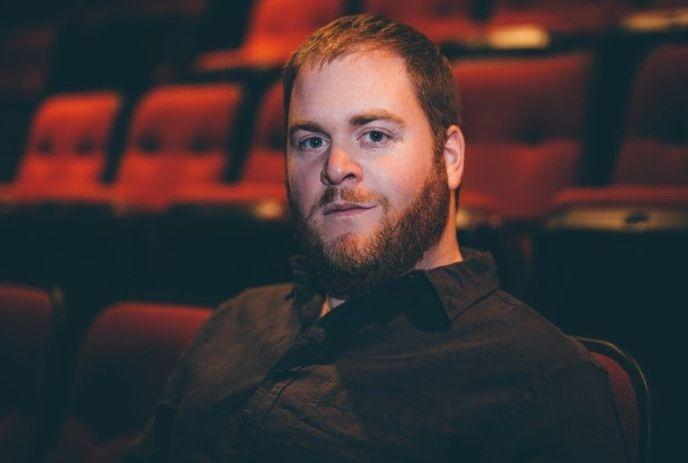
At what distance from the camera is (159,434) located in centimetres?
42

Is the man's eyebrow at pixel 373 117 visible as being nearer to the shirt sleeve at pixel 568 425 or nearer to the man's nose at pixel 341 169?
the man's nose at pixel 341 169

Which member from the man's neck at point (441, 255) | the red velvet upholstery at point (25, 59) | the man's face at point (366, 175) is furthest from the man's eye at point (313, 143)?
the red velvet upholstery at point (25, 59)

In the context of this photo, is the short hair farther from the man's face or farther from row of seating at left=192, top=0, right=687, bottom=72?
row of seating at left=192, top=0, right=687, bottom=72

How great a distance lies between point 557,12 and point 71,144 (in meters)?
0.87

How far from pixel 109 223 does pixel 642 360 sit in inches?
19.9

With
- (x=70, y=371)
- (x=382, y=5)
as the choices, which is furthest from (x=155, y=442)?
(x=382, y=5)

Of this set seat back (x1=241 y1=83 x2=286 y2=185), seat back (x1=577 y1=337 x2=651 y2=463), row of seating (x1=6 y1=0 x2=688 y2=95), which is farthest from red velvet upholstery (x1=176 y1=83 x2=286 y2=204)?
seat back (x1=577 y1=337 x2=651 y2=463)

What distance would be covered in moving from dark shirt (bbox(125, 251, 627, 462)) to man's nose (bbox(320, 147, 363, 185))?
71mm

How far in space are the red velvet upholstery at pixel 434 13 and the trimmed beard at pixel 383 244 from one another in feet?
2.38

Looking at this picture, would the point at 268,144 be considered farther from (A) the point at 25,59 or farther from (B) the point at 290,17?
(A) the point at 25,59

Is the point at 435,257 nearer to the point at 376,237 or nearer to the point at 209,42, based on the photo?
the point at 376,237

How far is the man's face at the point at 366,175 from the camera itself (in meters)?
0.38

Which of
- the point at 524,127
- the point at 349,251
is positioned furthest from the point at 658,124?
Result: the point at 349,251

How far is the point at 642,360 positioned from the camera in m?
0.36
